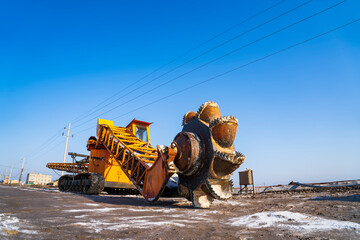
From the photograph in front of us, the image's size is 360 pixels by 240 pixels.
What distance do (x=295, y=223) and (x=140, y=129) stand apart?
405 inches

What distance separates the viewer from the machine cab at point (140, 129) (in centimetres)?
1242

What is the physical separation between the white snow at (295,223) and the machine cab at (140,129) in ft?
30.8

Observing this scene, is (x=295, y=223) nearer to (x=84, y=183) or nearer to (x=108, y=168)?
(x=108, y=168)

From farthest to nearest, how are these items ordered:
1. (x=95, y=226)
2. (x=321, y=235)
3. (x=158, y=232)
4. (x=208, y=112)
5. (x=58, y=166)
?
1. (x=58, y=166)
2. (x=208, y=112)
3. (x=95, y=226)
4. (x=158, y=232)
5. (x=321, y=235)

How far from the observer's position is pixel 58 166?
19.6m

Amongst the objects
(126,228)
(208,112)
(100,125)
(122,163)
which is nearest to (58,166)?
(100,125)

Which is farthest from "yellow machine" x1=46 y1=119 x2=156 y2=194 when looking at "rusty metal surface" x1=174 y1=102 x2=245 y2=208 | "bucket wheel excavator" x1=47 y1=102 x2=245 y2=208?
"rusty metal surface" x1=174 y1=102 x2=245 y2=208

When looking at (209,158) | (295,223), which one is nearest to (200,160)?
(209,158)

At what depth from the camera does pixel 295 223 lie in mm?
3377

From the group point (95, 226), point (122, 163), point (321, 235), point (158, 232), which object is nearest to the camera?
point (321, 235)

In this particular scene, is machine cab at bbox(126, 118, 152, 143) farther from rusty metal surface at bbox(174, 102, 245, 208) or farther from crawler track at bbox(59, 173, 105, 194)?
rusty metal surface at bbox(174, 102, 245, 208)

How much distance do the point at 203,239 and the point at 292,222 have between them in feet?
5.53

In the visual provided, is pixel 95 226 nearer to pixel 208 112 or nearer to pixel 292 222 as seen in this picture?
pixel 292 222

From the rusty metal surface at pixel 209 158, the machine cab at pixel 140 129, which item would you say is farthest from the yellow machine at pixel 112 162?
the rusty metal surface at pixel 209 158
